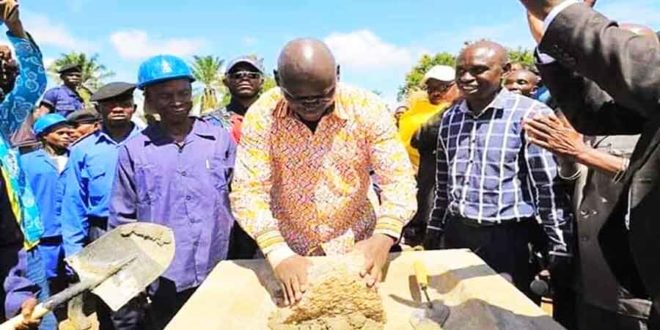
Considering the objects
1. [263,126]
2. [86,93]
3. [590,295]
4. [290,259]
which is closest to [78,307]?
[290,259]

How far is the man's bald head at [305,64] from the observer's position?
72.8 inches

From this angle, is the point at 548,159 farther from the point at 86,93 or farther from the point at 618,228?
the point at 86,93

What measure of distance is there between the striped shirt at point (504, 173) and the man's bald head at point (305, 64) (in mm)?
1143

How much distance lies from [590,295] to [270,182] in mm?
1289

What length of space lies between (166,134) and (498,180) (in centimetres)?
149

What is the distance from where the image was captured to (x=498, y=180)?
9.02 feet

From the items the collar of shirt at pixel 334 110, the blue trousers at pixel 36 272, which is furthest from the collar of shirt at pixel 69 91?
the collar of shirt at pixel 334 110

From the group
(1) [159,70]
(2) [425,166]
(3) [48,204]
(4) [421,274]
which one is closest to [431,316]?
(4) [421,274]

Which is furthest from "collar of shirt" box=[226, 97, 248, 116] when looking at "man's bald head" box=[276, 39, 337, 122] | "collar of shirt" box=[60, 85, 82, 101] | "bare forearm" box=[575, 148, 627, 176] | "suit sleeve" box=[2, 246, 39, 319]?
"collar of shirt" box=[60, 85, 82, 101]

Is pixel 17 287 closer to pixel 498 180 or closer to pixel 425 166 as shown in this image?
pixel 498 180

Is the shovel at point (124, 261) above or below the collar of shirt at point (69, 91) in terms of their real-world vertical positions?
above

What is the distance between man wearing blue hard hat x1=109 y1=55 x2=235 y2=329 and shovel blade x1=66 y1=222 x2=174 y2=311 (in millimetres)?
415

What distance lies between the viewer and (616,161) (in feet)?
7.23

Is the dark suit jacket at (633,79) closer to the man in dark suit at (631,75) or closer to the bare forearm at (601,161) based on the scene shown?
the man in dark suit at (631,75)
